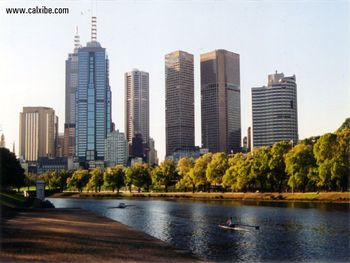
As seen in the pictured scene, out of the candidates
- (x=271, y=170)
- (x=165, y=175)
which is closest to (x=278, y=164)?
(x=271, y=170)

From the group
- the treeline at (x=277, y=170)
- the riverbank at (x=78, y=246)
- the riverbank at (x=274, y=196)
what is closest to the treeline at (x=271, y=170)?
the treeline at (x=277, y=170)

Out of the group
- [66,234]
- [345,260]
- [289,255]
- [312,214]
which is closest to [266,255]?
[289,255]

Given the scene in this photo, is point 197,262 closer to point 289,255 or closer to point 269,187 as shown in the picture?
point 289,255

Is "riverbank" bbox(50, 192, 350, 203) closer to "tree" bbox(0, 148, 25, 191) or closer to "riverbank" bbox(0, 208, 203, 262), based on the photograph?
"tree" bbox(0, 148, 25, 191)

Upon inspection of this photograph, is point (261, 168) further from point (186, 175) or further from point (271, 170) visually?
point (186, 175)

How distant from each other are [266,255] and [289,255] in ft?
6.63

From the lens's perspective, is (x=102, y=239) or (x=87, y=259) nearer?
(x=87, y=259)

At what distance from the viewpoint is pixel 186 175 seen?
176375 millimetres

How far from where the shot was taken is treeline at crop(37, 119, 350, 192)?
114m

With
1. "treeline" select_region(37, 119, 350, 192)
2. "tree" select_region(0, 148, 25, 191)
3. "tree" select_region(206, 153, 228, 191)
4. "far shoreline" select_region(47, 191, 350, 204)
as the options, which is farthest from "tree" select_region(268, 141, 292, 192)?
"tree" select_region(0, 148, 25, 191)

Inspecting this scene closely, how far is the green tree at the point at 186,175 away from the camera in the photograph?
17280 centimetres

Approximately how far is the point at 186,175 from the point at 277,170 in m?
46.5

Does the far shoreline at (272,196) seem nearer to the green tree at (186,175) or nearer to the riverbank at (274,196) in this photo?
the riverbank at (274,196)

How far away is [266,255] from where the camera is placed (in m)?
45.7
